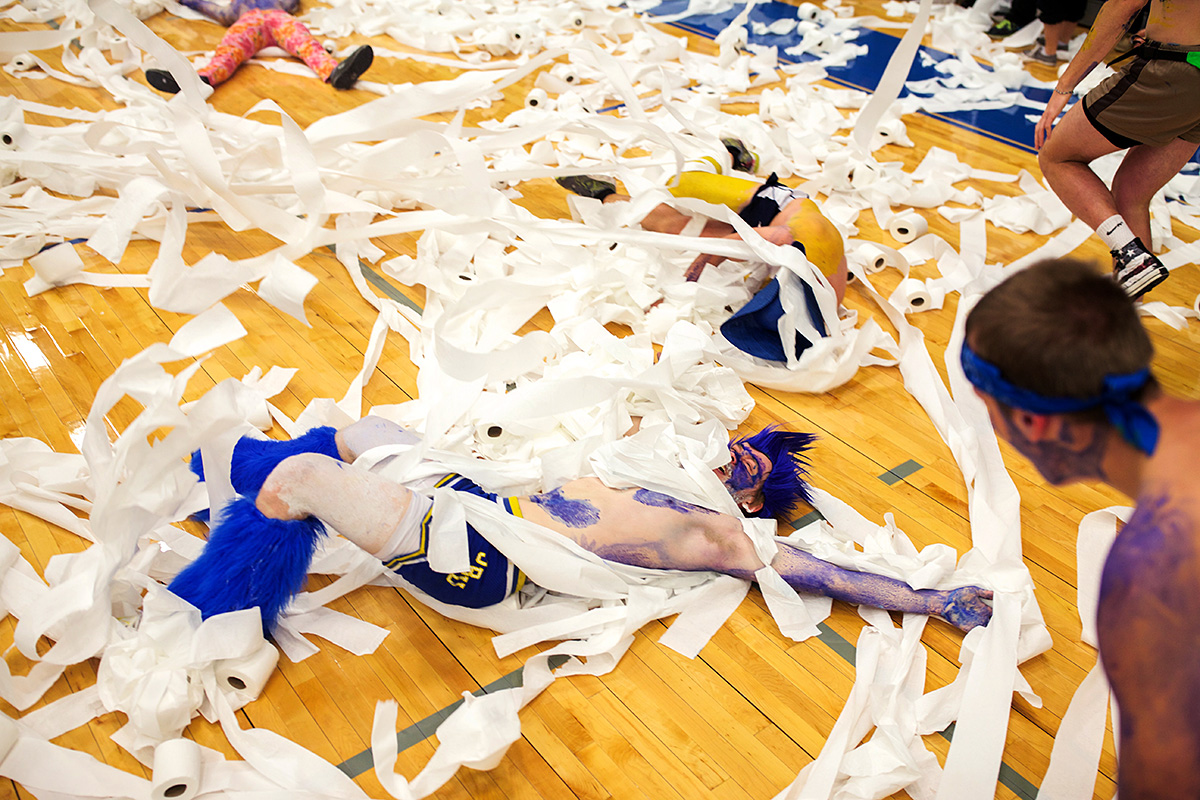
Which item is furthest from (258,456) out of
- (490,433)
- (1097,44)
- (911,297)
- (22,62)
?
(22,62)

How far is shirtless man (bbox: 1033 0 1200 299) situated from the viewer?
7.16ft

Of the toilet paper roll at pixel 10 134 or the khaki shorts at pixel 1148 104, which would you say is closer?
the khaki shorts at pixel 1148 104

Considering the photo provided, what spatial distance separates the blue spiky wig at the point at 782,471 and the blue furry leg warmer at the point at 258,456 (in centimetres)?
91

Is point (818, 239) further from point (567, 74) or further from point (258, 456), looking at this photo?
point (567, 74)

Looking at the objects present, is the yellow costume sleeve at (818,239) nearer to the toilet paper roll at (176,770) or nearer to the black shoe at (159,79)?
the toilet paper roll at (176,770)

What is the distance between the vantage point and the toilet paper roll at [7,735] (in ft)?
4.28

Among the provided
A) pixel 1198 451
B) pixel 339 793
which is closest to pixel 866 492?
pixel 1198 451

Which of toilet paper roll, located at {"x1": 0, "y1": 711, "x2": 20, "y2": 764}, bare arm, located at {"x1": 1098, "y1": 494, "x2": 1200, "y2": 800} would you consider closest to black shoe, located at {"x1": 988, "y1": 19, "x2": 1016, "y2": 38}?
bare arm, located at {"x1": 1098, "y1": 494, "x2": 1200, "y2": 800}

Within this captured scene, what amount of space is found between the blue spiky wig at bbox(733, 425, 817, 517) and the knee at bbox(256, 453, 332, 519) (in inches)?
36.4

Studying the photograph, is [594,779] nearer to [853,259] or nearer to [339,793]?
[339,793]

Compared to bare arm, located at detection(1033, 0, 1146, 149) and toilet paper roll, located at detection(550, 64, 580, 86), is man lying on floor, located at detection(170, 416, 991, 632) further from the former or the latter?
toilet paper roll, located at detection(550, 64, 580, 86)

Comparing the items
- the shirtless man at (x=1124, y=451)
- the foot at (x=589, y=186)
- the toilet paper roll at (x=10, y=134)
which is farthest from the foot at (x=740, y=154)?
the toilet paper roll at (x=10, y=134)

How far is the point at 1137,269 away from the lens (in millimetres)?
2371

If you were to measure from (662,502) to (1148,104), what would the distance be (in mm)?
1785
